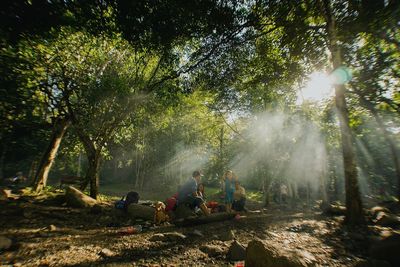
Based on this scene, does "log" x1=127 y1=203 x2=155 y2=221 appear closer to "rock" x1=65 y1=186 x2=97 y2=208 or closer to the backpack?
the backpack

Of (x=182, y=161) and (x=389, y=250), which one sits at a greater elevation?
(x=182, y=161)

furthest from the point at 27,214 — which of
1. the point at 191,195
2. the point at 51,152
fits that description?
the point at 51,152

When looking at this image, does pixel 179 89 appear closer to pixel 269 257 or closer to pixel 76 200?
pixel 76 200

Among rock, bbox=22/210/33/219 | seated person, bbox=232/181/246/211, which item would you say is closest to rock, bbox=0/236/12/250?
rock, bbox=22/210/33/219

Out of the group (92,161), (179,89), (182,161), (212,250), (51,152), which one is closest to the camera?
→ (212,250)

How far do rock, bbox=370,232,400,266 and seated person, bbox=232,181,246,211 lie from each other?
8.09m

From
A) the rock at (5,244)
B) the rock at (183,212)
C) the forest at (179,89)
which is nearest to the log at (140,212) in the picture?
the forest at (179,89)

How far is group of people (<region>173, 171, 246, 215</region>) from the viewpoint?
10398 mm

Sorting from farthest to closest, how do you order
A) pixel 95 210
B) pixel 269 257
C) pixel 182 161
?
pixel 182 161 → pixel 95 210 → pixel 269 257

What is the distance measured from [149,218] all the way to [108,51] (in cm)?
1192

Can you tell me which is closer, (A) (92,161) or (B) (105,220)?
(B) (105,220)

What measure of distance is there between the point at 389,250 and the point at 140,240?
6227 millimetres

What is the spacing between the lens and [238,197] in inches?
542

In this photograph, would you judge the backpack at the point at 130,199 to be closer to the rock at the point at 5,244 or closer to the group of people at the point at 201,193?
the group of people at the point at 201,193
